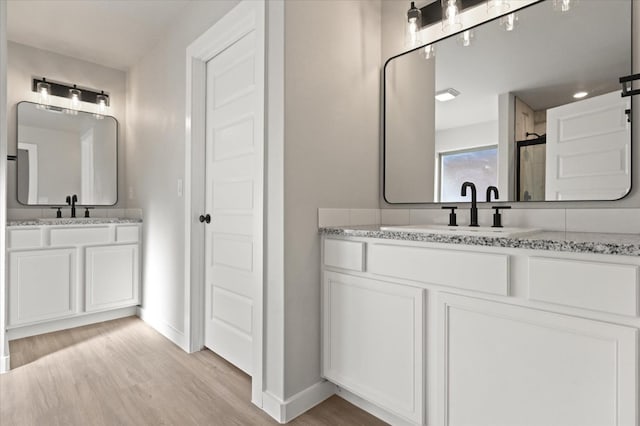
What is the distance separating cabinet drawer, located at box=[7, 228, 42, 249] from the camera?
2545 mm

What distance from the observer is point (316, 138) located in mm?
1763

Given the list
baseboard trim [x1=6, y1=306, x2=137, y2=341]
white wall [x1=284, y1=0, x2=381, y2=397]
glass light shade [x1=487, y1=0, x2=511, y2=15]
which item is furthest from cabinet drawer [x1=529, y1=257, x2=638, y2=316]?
baseboard trim [x1=6, y1=306, x2=137, y2=341]

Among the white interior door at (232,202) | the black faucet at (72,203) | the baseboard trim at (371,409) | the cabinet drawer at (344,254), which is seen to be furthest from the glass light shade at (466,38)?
the black faucet at (72,203)

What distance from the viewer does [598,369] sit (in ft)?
3.31

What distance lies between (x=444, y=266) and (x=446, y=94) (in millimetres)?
1039

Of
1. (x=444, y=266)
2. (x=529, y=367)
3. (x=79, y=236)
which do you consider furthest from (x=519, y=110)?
(x=79, y=236)

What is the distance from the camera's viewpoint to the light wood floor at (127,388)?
166 cm

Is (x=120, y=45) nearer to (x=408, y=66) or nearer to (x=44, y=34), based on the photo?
(x=44, y=34)

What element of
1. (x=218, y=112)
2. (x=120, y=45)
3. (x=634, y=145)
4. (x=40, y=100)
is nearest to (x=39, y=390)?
(x=218, y=112)

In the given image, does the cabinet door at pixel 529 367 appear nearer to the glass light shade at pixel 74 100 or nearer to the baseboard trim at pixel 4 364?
the baseboard trim at pixel 4 364

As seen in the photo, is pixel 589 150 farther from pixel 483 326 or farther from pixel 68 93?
pixel 68 93

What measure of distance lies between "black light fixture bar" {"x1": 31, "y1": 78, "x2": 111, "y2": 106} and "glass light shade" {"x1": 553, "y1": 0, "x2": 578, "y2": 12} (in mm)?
3714

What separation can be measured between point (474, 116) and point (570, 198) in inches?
23.4

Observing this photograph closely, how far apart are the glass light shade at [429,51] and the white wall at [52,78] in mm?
3102
